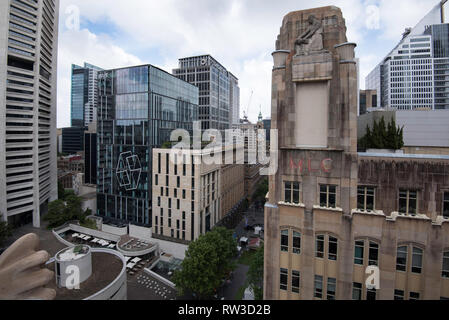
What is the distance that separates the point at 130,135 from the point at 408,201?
187 ft

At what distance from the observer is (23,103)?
5253 cm

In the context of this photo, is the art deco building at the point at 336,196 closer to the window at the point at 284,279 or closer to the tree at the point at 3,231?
the window at the point at 284,279

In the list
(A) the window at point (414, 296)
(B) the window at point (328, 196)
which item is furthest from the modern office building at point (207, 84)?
(A) the window at point (414, 296)

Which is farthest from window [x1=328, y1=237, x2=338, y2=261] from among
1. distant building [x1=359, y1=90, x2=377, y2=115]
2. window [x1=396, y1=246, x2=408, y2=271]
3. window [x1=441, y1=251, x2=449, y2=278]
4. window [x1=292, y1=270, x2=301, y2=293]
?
distant building [x1=359, y1=90, x2=377, y2=115]

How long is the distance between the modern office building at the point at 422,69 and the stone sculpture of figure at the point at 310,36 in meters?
97.7

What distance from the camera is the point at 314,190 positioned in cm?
1645

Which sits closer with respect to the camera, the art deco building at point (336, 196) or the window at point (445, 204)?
the window at point (445, 204)

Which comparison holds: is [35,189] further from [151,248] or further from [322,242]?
[322,242]

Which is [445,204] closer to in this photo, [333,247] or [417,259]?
[417,259]

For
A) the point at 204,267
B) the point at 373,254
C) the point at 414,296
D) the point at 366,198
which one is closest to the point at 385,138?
the point at 366,198

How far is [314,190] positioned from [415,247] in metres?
6.92

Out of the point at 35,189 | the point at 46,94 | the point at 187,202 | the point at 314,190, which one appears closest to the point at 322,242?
the point at 314,190

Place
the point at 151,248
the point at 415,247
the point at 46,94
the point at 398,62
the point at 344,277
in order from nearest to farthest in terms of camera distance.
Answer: the point at 415,247 → the point at 344,277 → the point at 151,248 → the point at 46,94 → the point at 398,62

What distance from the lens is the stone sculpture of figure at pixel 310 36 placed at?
16266 mm
